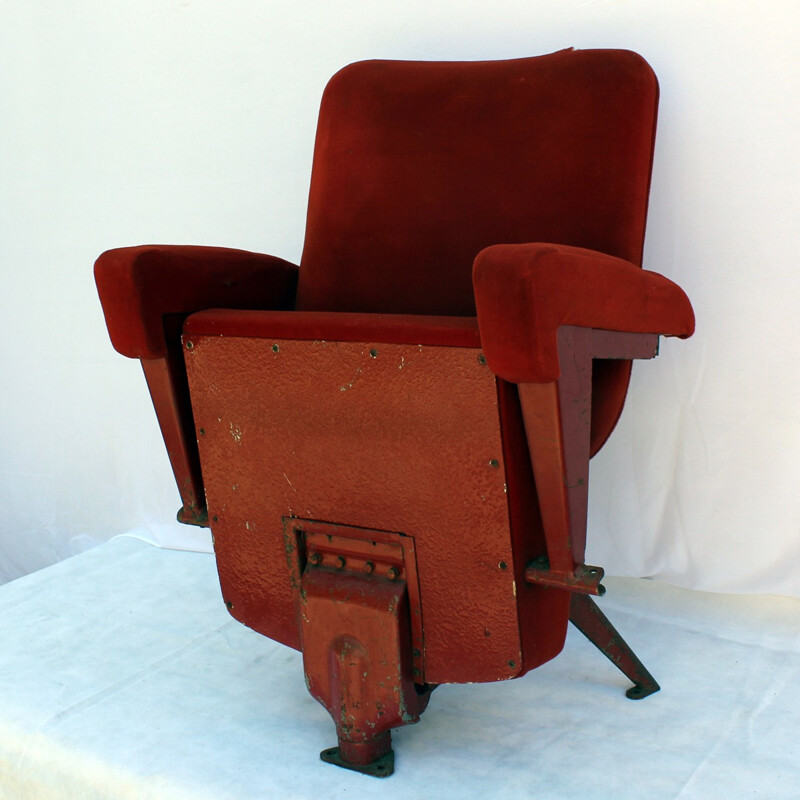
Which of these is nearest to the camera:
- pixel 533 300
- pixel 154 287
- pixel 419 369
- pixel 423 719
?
pixel 533 300

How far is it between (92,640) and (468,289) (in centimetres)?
96

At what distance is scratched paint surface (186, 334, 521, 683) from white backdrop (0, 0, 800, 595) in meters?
0.78

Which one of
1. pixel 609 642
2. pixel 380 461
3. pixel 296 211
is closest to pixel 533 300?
pixel 380 461

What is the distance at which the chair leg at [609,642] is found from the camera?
4.59ft

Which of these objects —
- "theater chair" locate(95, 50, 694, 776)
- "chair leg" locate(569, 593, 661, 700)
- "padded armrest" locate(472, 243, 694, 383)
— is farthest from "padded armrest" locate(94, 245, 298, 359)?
"chair leg" locate(569, 593, 661, 700)

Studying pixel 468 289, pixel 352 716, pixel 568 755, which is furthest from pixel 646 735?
pixel 468 289

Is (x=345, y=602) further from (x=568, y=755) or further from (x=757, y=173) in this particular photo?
(x=757, y=173)

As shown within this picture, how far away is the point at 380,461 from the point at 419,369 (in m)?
0.14

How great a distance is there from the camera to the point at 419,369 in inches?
42.3

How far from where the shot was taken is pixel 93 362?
2.38 m

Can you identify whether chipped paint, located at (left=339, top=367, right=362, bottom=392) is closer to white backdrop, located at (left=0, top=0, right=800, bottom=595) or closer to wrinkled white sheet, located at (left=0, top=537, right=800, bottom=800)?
wrinkled white sheet, located at (left=0, top=537, right=800, bottom=800)

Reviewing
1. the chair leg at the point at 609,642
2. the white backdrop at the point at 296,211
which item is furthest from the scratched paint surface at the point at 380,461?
the white backdrop at the point at 296,211

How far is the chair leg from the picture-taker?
140cm

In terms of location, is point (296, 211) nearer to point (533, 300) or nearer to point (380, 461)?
point (380, 461)
